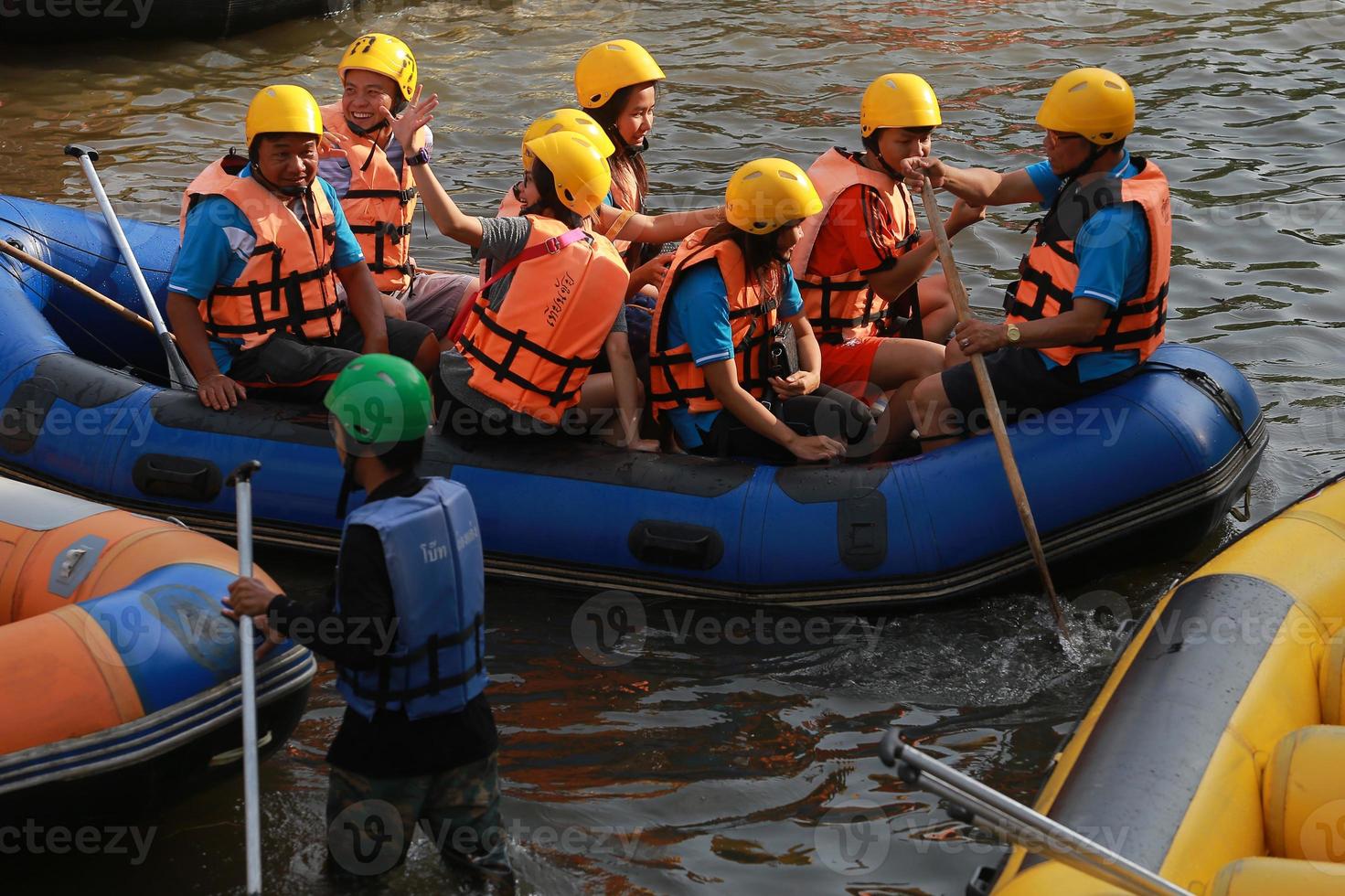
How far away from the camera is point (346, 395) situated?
3.12 meters

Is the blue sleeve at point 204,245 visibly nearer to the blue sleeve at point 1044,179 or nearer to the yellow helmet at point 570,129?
the yellow helmet at point 570,129

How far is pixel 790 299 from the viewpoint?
4.87m

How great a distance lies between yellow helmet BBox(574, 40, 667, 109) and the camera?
5320 mm

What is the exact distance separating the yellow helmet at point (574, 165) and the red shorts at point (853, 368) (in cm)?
123

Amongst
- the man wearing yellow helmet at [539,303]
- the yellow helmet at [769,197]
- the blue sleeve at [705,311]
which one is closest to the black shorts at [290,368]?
the man wearing yellow helmet at [539,303]

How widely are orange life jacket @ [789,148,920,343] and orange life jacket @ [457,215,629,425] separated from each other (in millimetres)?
863

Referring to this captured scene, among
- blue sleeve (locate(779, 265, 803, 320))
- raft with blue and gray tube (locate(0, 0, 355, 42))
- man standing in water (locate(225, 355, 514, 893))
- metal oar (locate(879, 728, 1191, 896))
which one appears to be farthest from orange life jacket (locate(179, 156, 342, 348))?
raft with blue and gray tube (locate(0, 0, 355, 42))

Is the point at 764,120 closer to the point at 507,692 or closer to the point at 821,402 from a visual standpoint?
the point at 821,402

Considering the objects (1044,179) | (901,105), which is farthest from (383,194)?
(1044,179)

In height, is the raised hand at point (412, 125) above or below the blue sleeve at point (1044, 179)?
above

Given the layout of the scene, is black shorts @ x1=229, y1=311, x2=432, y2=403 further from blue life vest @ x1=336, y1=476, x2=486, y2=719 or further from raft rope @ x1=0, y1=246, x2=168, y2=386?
blue life vest @ x1=336, y1=476, x2=486, y2=719

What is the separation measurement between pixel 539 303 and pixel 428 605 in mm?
1672

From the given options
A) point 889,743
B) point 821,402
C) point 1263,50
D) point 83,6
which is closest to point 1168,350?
point 821,402

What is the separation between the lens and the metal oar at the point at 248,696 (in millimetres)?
3094
